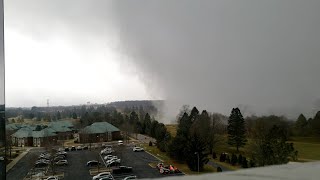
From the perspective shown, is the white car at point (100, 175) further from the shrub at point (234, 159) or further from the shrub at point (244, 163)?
the shrub at point (244, 163)

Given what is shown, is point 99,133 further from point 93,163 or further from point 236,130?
point 236,130

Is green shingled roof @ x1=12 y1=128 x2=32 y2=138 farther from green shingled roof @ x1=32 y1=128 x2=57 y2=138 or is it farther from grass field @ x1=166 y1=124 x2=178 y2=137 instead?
grass field @ x1=166 y1=124 x2=178 y2=137

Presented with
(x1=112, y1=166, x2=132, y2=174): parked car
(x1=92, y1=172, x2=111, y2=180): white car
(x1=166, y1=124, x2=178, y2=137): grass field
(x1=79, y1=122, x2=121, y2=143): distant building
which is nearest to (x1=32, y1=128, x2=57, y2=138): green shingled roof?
(x1=79, y1=122, x2=121, y2=143): distant building

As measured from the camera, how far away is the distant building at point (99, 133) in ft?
22.5

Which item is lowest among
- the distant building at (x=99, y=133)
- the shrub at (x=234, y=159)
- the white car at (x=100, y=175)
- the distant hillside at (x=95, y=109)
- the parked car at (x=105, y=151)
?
the white car at (x=100, y=175)

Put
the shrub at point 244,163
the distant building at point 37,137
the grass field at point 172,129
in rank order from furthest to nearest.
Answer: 1. the grass field at point 172,129
2. the distant building at point 37,137
3. the shrub at point 244,163

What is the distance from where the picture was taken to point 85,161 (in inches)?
244

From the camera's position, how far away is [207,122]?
676cm

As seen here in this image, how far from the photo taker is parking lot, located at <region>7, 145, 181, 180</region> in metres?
5.37

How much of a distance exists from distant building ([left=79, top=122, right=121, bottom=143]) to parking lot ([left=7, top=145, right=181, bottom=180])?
0.90ft

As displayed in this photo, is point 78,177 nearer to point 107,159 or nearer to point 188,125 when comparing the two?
point 107,159

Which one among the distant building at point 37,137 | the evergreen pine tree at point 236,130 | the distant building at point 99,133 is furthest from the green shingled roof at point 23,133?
the evergreen pine tree at point 236,130

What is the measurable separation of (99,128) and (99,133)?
19cm

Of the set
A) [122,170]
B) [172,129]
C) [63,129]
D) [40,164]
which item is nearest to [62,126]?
[63,129]
